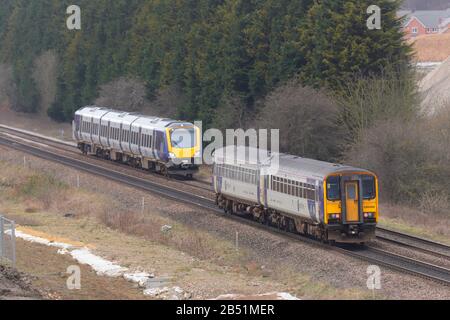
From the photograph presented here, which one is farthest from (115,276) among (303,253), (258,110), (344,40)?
(258,110)

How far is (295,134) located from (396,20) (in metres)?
7.76

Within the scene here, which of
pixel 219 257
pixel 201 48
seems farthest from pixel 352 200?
pixel 201 48

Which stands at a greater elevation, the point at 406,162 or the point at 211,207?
the point at 406,162

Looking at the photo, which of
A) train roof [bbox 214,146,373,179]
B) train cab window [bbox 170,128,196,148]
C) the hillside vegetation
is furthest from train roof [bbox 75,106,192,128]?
train roof [bbox 214,146,373,179]

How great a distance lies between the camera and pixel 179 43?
64000mm

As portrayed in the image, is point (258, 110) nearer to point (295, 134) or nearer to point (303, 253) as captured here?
point (295, 134)

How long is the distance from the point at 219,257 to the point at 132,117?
25.3 m

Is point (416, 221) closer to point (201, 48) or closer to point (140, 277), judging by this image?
point (140, 277)

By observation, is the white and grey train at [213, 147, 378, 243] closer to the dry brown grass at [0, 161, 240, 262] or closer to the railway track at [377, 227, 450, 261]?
the railway track at [377, 227, 450, 261]

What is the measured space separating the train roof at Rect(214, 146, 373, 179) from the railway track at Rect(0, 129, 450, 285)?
2175mm

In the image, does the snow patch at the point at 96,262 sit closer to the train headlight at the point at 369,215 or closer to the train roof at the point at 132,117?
the train headlight at the point at 369,215

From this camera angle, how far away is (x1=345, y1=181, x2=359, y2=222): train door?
28.6 m

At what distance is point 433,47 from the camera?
364 ft

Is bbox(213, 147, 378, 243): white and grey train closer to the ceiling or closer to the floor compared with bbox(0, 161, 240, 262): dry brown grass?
closer to the ceiling
